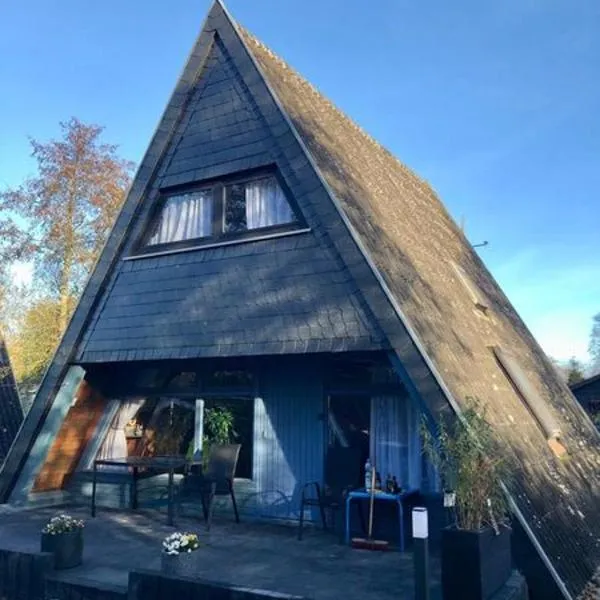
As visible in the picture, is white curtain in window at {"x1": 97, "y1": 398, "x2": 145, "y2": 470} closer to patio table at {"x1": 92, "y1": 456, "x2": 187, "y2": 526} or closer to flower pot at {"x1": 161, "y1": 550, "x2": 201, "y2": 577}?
patio table at {"x1": 92, "y1": 456, "x2": 187, "y2": 526}

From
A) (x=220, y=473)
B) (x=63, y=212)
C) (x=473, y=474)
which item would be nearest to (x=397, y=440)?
(x=220, y=473)

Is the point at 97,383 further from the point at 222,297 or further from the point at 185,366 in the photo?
the point at 222,297

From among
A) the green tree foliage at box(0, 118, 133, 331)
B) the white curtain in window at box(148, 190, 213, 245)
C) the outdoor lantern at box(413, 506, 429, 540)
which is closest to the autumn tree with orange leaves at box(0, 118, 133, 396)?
the green tree foliage at box(0, 118, 133, 331)

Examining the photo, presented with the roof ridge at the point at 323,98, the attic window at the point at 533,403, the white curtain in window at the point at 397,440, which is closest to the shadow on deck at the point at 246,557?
the white curtain in window at the point at 397,440

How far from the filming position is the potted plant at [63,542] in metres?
5.48

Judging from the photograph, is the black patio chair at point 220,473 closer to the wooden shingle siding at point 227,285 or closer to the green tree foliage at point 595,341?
the wooden shingle siding at point 227,285

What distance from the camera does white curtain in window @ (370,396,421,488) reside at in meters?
7.25

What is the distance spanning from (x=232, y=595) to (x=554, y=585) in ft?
8.40

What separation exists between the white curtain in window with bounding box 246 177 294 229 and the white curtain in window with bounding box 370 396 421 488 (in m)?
2.67

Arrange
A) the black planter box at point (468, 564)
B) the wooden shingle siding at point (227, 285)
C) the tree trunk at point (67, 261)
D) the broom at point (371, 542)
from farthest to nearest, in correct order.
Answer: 1. the tree trunk at point (67, 261)
2. the wooden shingle siding at point (227, 285)
3. the broom at point (371, 542)
4. the black planter box at point (468, 564)

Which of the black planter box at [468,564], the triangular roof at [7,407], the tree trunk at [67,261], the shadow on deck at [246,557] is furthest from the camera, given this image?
the tree trunk at [67,261]

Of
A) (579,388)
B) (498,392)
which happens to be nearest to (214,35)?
(498,392)

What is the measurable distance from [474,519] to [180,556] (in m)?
2.32

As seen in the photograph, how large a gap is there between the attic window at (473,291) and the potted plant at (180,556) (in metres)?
6.18
